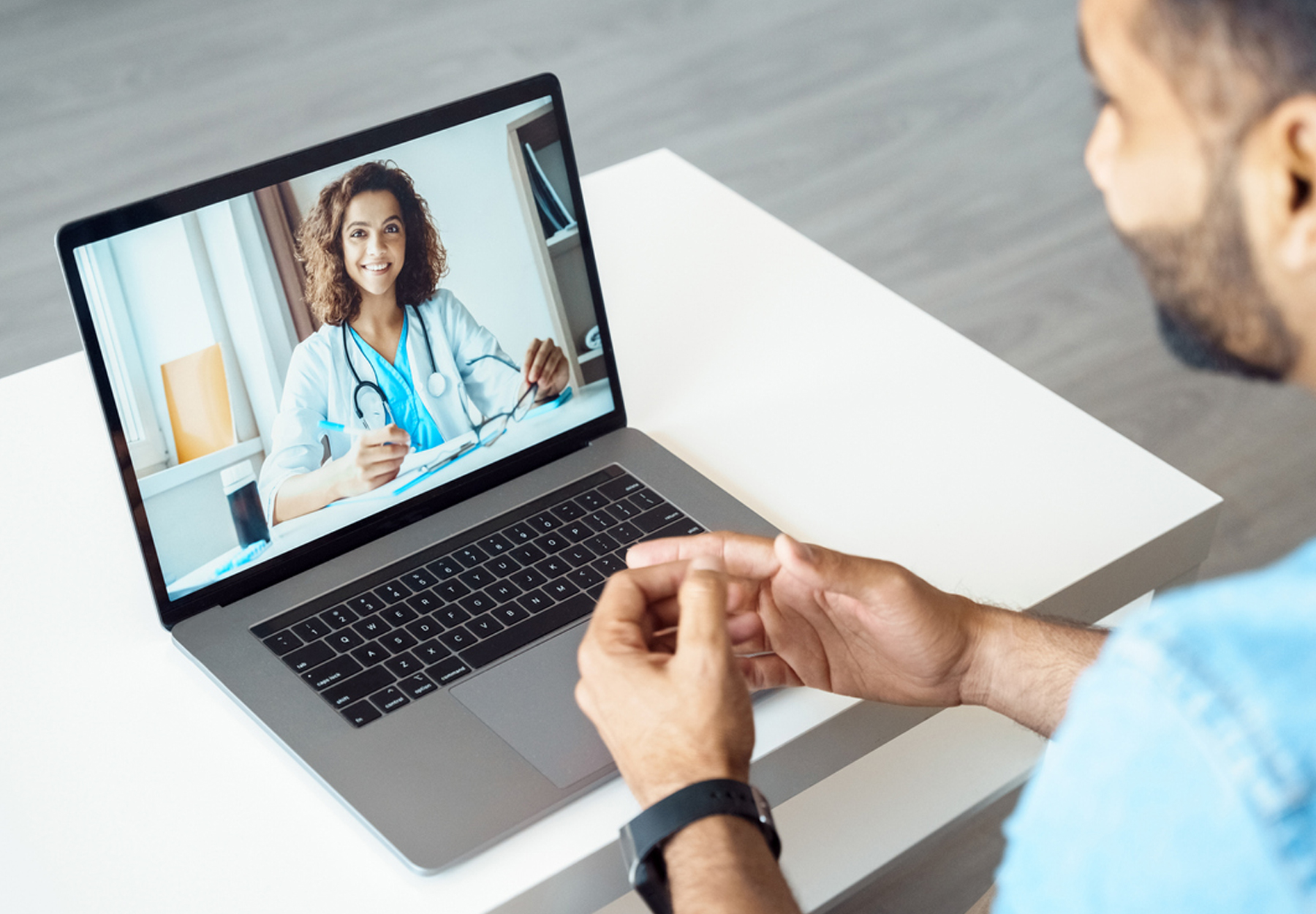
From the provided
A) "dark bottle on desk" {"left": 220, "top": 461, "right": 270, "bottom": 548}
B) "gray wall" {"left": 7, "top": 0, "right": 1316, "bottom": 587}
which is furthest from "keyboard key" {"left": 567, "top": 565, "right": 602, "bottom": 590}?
"gray wall" {"left": 7, "top": 0, "right": 1316, "bottom": 587}

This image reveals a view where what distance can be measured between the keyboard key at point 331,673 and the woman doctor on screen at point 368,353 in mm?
124

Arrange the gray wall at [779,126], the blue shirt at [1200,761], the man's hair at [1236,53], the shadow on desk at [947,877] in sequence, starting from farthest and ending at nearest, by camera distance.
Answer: the gray wall at [779,126]
the shadow on desk at [947,877]
the man's hair at [1236,53]
the blue shirt at [1200,761]

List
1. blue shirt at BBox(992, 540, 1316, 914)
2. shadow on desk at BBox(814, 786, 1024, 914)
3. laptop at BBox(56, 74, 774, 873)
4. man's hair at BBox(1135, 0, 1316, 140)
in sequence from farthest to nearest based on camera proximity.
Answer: shadow on desk at BBox(814, 786, 1024, 914), laptop at BBox(56, 74, 774, 873), man's hair at BBox(1135, 0, 1316, 140), blue shirt at BBox(992, 540, 1316, 914)

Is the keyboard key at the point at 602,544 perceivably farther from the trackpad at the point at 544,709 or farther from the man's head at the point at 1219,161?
the man's head at the point at 1219,161

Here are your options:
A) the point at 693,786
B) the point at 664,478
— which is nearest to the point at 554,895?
the point at 693,786

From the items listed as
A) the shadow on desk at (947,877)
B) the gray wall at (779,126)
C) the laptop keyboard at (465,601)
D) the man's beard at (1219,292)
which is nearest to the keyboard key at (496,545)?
the laptop keyboard at (465,601)

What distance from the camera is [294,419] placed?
90 cm

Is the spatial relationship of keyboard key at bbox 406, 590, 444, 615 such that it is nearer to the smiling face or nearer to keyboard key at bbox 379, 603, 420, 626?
keyboard key at bbox 379, 603, 420, 626

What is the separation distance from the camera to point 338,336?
2.98ft

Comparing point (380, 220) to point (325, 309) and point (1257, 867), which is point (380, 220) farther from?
point (1257, 867)

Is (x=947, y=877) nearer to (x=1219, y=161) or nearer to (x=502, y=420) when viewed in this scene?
(x=502, y=420)

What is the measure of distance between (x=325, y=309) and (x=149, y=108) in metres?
2.29

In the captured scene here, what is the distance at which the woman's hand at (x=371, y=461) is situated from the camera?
924mm

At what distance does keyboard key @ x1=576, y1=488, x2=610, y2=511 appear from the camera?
968mm
